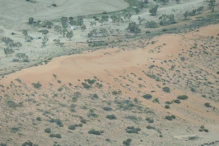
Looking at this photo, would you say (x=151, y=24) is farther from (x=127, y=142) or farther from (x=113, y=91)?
(x=127, y=142)

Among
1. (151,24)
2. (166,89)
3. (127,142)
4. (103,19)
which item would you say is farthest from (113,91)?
(103,19)

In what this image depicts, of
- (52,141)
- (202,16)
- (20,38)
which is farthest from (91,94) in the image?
(202,16)

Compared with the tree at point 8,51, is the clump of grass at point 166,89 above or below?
below

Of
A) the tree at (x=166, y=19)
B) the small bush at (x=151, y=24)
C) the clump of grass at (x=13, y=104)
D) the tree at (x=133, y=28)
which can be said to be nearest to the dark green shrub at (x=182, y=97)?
the clump of grass at (x=13, y=104)

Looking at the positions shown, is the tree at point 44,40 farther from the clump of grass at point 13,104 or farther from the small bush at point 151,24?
the clump of grass at point 13,104

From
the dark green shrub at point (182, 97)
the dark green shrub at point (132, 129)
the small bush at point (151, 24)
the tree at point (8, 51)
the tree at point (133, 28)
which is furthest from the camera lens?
the small bush at point (151, 24)

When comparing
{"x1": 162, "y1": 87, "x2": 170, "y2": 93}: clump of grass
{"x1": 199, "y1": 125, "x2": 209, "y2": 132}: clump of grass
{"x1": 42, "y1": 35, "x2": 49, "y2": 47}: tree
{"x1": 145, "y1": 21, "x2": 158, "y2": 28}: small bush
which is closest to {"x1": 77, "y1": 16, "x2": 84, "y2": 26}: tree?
{"x1": 42, "y1": 35, "x2": 49, "y2": 47}: tree
